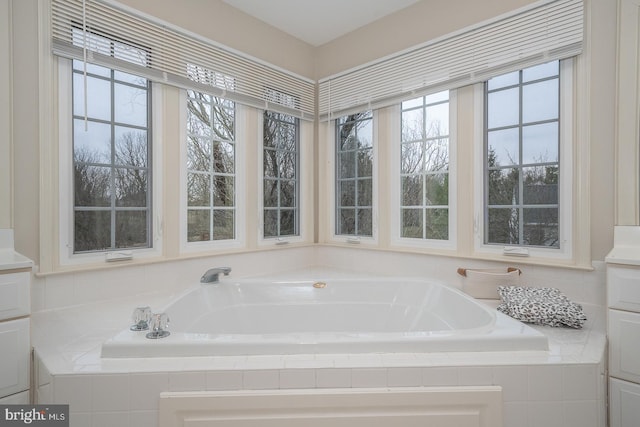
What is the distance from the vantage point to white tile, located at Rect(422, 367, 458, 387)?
1194mm

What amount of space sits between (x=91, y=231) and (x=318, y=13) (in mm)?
2338

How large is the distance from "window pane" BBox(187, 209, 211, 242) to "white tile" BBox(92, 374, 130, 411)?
1.35m

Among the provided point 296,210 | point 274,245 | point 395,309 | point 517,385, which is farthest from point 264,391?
point 296,210

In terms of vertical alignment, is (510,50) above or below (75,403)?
above

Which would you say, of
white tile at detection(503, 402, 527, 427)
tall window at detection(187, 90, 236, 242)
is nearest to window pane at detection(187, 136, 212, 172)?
tall window at detection(187, 90, 236, 242)

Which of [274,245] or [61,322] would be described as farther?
[274,245]

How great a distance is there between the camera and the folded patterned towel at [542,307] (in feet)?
5.14

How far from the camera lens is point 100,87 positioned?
201cm

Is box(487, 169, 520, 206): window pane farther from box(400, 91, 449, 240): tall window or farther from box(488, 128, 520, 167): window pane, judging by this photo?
box(400, 91, 449, 240): tall window

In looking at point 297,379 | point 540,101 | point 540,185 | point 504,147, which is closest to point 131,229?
point 297,379

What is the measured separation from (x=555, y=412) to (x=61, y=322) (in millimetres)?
2149

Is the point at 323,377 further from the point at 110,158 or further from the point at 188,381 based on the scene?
the point at 110,158

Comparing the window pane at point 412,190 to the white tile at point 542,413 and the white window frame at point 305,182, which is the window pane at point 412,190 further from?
the white tile at point 542,413

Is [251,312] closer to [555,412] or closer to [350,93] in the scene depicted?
[555,412]
